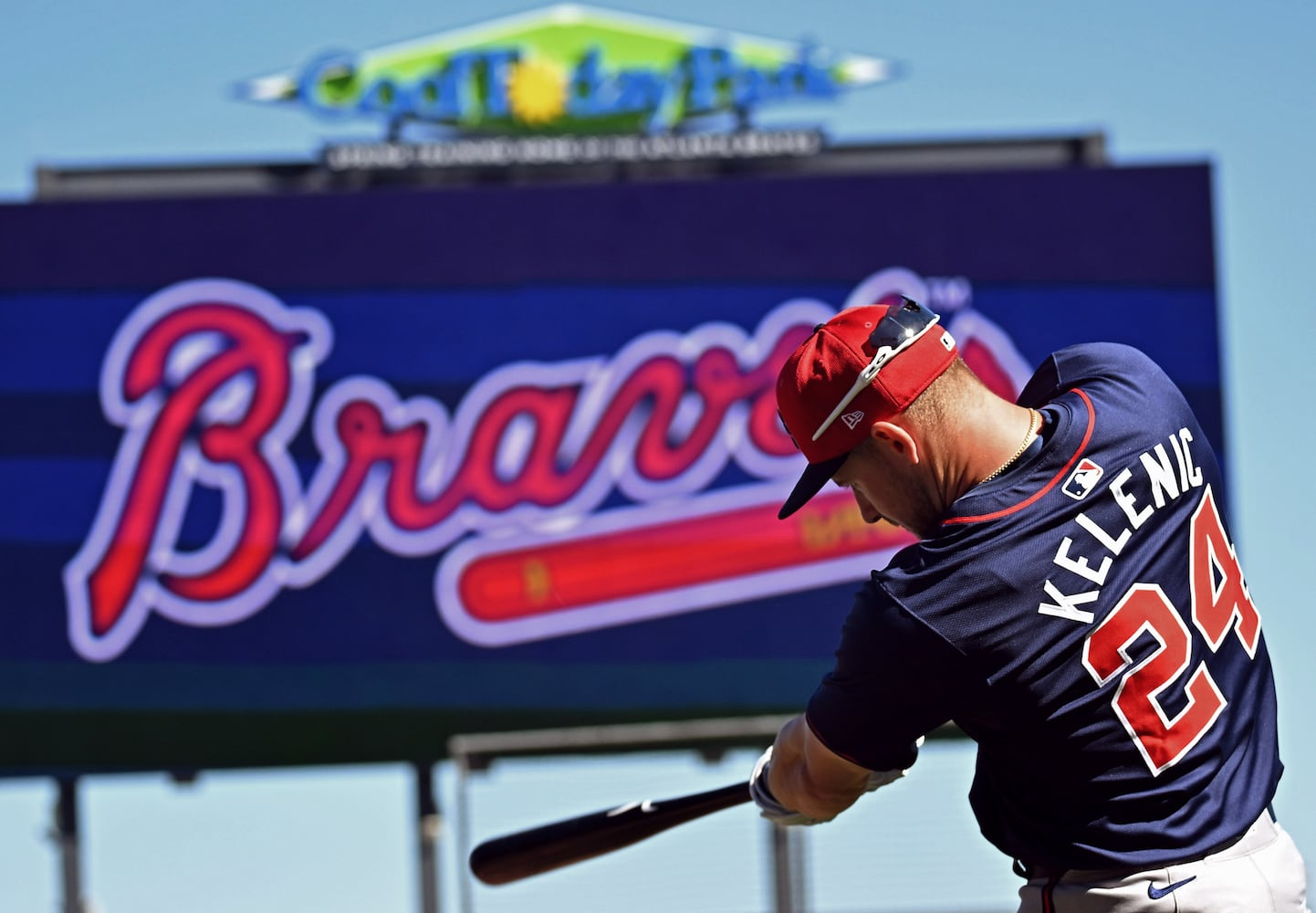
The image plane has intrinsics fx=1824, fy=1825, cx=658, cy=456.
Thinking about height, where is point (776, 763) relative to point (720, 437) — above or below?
below

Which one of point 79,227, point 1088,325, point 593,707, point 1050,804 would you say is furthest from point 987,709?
point 79,227

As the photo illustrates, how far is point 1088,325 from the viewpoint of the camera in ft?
38.1

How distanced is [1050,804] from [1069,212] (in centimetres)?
919

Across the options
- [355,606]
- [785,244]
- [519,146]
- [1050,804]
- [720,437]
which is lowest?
[1050,804]

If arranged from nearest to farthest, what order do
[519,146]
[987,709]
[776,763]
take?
[987,709], [776,763], [519,146]

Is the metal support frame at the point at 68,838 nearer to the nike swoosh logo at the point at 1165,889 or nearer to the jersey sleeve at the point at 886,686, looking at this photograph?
the jersey sleeve at the point at 886,686

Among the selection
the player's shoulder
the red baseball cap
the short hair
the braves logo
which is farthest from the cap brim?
the braves logo

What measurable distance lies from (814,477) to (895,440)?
0.20 meters

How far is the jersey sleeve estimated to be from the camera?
288 cm

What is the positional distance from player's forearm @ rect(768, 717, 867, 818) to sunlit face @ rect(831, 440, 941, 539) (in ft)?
1.27

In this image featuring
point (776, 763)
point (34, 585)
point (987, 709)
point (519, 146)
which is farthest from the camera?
point (519, 146)

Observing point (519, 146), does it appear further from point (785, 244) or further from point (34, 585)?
point (34, 585)

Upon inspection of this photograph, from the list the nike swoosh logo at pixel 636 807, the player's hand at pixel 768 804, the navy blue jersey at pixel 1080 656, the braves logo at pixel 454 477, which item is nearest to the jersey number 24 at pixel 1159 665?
the navy blue jersey at pixel 1080 656

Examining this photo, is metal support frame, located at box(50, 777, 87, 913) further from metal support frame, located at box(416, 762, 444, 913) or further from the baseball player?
the baseball player
